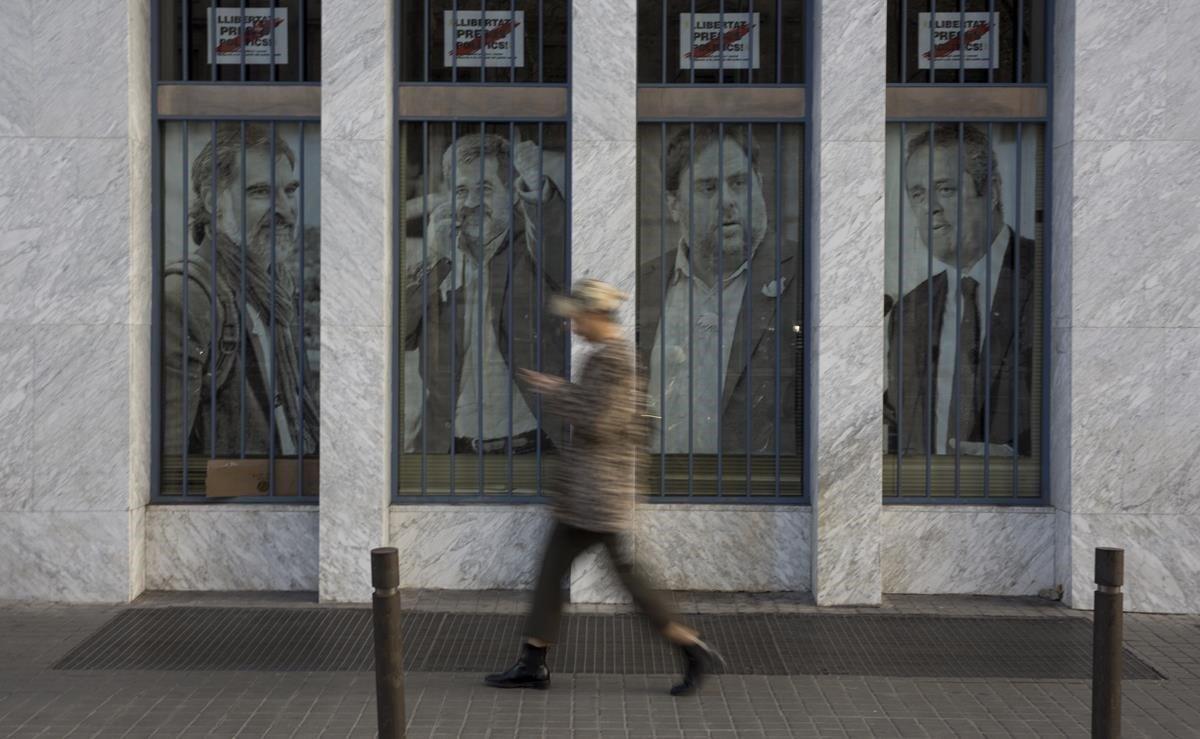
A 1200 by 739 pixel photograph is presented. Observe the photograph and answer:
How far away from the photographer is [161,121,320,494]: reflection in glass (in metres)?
8.71

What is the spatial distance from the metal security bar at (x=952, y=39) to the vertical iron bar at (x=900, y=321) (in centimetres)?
12

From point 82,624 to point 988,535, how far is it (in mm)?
5439

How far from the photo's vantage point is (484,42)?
8.72m

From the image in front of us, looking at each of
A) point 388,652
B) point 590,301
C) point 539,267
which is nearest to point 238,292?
point 539,267

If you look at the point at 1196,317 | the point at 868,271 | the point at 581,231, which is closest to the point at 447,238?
the point at 581,231

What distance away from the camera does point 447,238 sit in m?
8.77

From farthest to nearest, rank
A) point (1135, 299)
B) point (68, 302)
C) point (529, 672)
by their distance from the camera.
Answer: point (68, 302)
point (1135, 299)
point (529, 672)

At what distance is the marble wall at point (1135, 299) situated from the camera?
8070 millimetres

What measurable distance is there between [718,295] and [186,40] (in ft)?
12.4

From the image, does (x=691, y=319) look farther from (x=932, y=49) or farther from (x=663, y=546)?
(x=932, y=49)

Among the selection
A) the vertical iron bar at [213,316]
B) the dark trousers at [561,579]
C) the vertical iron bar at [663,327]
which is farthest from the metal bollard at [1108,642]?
the vertical iron bar at [213,316]

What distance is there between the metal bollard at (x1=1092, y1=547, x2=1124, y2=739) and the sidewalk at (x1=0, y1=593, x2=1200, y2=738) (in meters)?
0.76

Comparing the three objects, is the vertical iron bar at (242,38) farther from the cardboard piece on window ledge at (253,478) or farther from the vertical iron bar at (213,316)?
the cardboard piece on window ledge at (253,478)

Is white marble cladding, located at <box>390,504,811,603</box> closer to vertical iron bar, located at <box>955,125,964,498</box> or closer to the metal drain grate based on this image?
the metal drain grate
